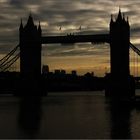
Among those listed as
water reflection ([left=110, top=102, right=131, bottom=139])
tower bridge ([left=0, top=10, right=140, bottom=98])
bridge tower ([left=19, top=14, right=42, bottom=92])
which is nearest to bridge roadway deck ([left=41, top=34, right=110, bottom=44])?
tower bridge ([left=0, top=10, right=140, bottom=98])

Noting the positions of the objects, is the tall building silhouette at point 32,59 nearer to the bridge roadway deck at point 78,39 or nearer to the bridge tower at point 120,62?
the bridge roadway deck at point 78,39

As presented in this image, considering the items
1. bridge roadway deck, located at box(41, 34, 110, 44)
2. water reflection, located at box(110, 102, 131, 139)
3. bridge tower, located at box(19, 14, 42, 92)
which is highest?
bridge roadway deck, located at box(41, 34, 110, 44)

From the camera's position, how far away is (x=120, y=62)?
189 metres

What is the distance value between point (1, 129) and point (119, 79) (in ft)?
404

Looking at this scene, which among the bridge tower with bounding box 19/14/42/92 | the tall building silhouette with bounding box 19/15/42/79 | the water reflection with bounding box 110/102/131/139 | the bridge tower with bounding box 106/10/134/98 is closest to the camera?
the water reflection with bounding box 110/102/131/139

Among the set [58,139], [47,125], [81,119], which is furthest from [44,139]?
[81,119]

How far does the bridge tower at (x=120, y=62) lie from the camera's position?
183m

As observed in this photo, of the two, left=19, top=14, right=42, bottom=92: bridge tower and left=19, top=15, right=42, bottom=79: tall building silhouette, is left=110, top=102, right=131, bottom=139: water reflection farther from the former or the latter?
left=19, top=15, right=42, bottom=79: tall building silhouette

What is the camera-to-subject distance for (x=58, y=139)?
5584 centimetres

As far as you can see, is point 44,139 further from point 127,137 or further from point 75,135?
point 127,137

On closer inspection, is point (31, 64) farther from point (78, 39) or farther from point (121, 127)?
point (121, 127)

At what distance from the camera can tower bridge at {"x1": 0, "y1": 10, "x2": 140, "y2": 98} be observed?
183875 millimetres

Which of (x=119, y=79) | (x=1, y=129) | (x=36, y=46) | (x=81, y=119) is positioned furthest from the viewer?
(x=36, y=46)

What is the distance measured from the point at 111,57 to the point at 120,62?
14.1 ft
